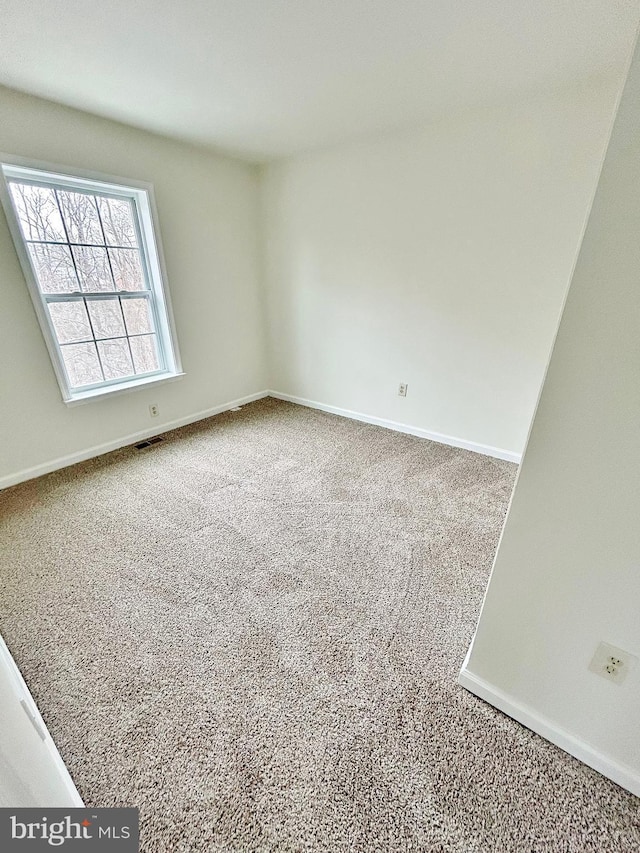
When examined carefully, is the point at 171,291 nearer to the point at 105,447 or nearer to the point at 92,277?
the point at 92,277

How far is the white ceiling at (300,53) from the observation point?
4.37ft

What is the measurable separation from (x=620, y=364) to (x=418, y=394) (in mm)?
2345

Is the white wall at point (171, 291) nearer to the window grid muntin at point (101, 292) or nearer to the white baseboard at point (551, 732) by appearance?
the window grid muntin at point (101, 292)

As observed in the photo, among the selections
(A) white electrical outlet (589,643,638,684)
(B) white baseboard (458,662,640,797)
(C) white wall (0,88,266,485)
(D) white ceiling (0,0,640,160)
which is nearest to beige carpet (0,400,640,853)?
(B) white baseboard (458,662,640,797)

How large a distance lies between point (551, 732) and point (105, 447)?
3.12 m

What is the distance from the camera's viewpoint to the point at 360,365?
328 cm

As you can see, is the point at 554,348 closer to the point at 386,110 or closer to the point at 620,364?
the point at 620,364

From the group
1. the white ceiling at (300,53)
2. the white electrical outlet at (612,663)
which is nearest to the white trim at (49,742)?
the white electrical outlet at (612,663)

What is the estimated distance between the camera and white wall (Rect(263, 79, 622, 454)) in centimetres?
208

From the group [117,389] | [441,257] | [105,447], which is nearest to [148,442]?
[105,447]

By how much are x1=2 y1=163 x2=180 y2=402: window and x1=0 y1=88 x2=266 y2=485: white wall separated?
0.33ft

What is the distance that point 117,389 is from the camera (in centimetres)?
271

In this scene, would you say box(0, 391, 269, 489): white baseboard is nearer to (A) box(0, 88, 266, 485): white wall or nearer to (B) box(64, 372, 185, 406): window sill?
(A) box(0, 88, 266, 485): white wall

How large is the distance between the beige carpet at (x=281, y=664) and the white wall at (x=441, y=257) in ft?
2.81
